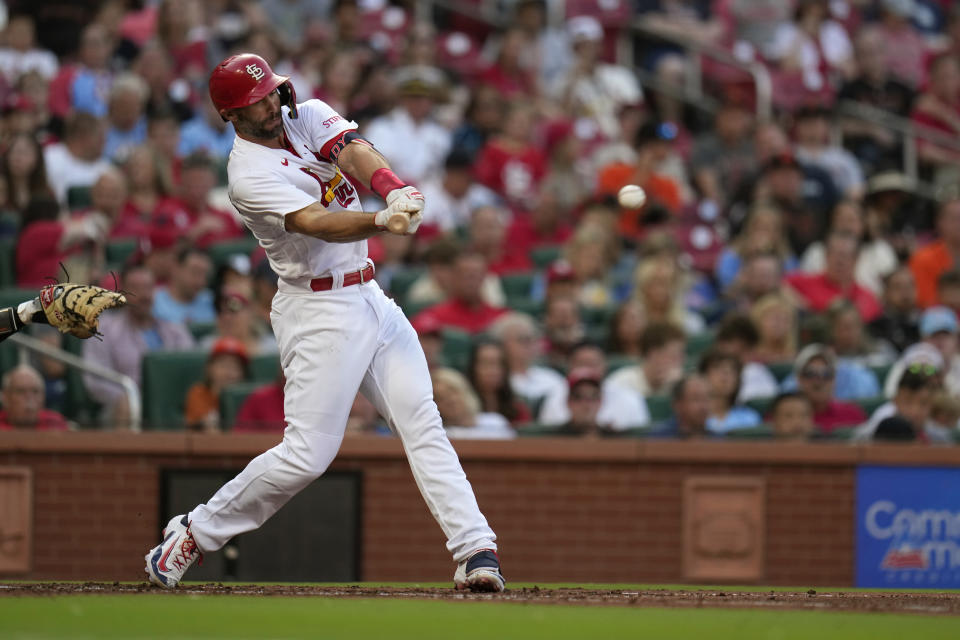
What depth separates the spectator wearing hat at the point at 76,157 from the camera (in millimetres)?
11023

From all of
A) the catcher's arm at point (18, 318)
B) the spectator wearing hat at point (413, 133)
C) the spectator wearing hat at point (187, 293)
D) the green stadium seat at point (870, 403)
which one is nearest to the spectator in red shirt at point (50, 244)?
the spectator wearing hat at point (187, 293)

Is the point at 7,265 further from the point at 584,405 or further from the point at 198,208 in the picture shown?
the point at 584,405

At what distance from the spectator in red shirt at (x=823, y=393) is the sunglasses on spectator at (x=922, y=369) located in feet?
1.63

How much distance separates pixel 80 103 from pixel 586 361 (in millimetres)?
4871

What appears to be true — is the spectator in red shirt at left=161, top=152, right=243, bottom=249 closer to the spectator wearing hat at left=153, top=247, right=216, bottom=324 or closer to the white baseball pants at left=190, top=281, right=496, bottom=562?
the spectator wearing hat at left=153, top=247, right=216, bottom=324

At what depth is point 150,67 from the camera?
12055 millimetres

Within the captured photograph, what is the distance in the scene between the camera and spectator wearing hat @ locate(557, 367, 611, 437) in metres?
8.73

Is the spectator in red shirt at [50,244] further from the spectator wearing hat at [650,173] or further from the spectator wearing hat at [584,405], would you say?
the spectator wearing hat at [650,173]

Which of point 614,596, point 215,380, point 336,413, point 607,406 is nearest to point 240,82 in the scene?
point 336,413

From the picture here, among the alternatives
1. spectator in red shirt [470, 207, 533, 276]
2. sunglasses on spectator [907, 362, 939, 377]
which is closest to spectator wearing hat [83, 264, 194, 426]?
spectator in red shirt [470, 207, 533, 276]

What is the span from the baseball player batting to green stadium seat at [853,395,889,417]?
419 centimetres

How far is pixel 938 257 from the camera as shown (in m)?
11.9

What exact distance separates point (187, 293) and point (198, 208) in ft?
3.52

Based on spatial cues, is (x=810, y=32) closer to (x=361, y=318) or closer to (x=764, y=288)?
(x=764, y=288)
